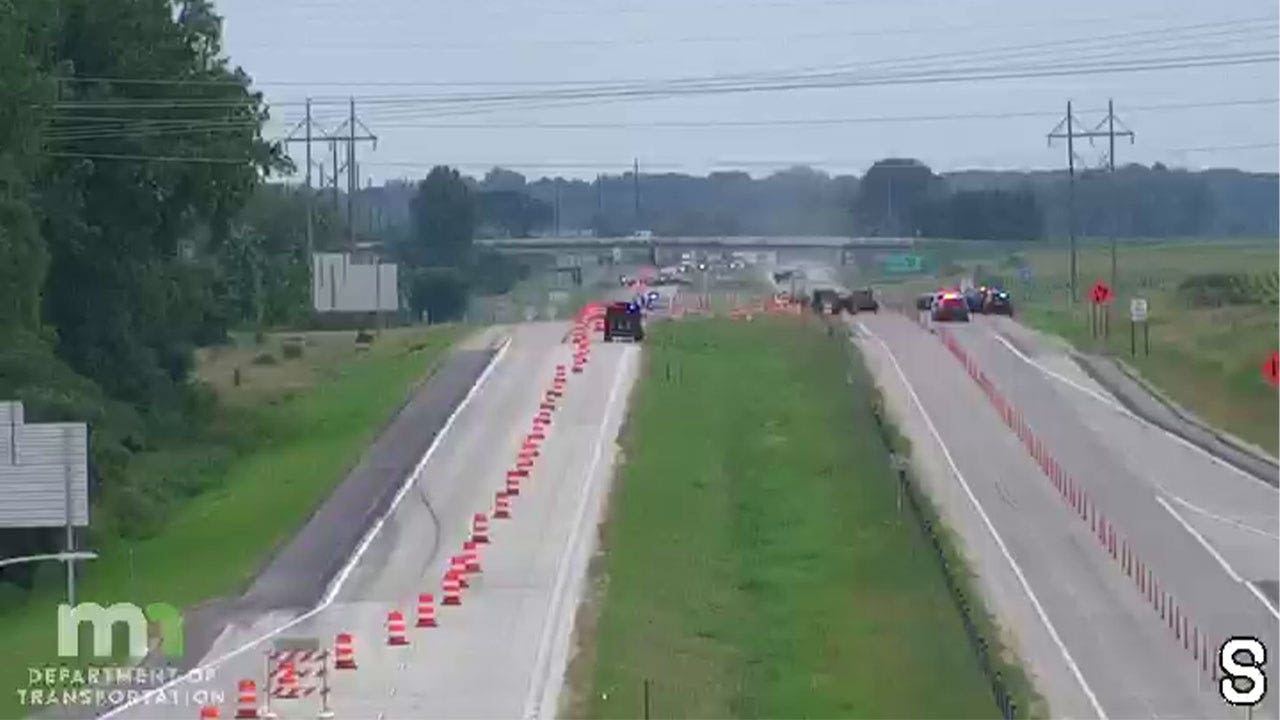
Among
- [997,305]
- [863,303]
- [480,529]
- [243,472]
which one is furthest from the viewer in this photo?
[863,303]

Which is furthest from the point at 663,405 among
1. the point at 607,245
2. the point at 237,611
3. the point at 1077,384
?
the point at 607,245

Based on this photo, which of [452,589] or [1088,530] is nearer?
[452,589]

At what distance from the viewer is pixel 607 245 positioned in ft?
577

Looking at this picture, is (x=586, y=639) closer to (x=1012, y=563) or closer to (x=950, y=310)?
(x=1012, y=563)

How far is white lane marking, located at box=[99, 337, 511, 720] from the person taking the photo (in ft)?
92.4

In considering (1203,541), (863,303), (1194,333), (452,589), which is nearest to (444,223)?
(863,303)

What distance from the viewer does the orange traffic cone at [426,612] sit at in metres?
35.6

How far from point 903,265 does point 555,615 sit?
11731 cm

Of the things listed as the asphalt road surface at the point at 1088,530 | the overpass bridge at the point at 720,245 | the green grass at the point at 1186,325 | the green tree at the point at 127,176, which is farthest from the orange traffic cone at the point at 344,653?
the overpass bridge at the point at 720,245

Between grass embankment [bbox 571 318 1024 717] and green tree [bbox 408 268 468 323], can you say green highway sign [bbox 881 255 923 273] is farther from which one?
grass embankment [bbox 571 318 1024 717]

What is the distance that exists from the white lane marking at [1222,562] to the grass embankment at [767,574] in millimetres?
4696

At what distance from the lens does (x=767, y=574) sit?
4328cm

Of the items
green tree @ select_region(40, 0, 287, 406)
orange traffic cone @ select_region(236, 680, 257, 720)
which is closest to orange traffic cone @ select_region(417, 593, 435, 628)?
orange traffic cone @ select_region(236, 680, 257, 720)

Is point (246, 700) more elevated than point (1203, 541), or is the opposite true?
point (246, 700)
